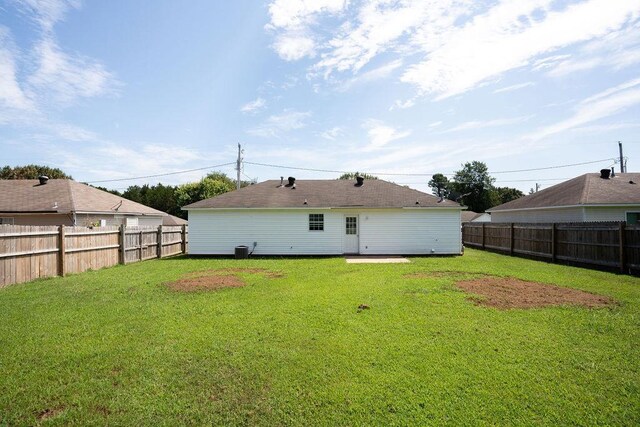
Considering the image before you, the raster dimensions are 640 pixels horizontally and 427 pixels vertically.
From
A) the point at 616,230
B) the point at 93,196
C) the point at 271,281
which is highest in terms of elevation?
the point at 93,196

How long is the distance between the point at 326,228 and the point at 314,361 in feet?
45.3

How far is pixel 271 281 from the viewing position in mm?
9938

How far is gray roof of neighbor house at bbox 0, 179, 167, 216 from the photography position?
18117mm

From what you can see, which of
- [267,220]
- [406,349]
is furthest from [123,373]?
[267,220]

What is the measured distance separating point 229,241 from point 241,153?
49.4ft

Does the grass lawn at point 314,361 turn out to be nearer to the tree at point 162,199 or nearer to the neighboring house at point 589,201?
the neighboring house at point 589,201

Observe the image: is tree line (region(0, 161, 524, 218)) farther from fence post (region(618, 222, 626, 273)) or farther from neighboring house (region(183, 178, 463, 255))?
fence post (region(618, 222, 626, 273))

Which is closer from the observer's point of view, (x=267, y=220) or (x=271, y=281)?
(x=271, y=281)

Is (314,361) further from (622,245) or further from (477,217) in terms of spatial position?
(477,217)

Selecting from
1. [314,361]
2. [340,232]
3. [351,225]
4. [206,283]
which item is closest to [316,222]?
[340,232]

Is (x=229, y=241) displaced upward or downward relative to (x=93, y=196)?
downward

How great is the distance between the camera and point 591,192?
17562 millimetres

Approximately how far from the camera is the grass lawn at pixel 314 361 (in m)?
3.17

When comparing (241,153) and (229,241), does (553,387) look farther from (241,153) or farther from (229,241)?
(241,153)
